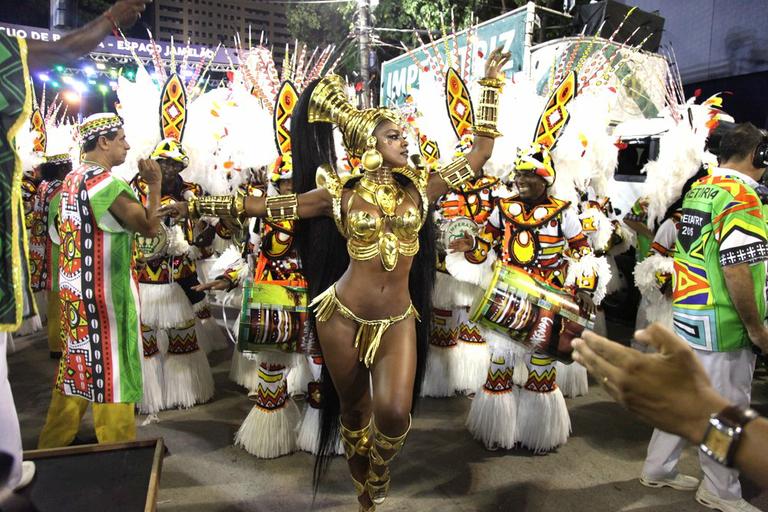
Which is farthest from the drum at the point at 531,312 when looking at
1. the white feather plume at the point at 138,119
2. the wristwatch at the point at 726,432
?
the white feather plume at the point at 138,119

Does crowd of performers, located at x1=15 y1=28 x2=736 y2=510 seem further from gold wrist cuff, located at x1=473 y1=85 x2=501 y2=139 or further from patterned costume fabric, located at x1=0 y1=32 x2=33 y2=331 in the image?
patterned costume fabric, located at x1=0 y1=32 x2=33 y2=331

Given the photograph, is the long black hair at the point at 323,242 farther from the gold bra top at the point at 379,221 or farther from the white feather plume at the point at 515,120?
the white feather plume at the point at 515,120

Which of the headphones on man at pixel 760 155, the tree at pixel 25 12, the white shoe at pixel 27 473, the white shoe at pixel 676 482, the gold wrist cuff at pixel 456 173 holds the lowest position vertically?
the white shoe at pixel 676 482

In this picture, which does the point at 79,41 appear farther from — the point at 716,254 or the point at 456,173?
the point at 716,254

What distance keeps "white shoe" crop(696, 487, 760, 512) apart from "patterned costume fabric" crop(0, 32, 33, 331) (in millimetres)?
3331

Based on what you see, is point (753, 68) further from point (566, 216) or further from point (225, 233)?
point (225, 233)

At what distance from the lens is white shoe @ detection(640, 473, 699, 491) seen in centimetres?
315

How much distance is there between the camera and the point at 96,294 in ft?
9.18

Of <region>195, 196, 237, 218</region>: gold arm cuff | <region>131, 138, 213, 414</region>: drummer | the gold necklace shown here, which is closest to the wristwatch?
the gold necklace

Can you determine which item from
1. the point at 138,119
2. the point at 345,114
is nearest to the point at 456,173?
the point at 345,114

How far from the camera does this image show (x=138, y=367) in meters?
2.92

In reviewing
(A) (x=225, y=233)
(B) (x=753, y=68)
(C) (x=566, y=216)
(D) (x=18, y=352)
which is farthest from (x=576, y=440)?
(B) (x=753, y=68)

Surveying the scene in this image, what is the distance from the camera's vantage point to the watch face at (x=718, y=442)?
1.01 metres

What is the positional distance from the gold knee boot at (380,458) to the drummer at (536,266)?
129cm
